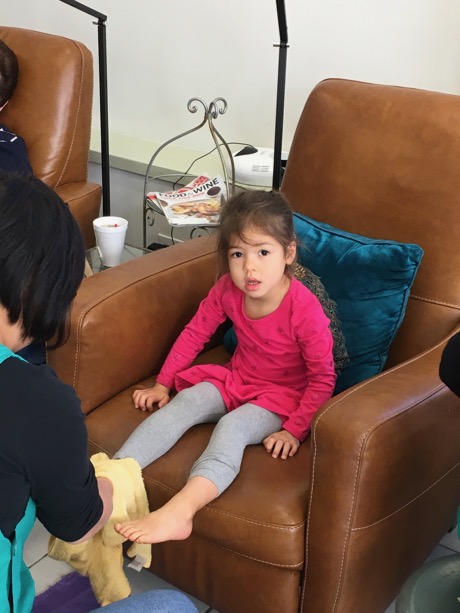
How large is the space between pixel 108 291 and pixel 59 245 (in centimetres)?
76

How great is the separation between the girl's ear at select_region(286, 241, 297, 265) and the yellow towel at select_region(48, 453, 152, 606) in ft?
1.78

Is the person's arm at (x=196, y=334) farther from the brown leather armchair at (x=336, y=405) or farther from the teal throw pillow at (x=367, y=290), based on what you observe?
the teal throw pillow at (x=367, y=290)

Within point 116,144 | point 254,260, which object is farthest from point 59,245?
point 116,144

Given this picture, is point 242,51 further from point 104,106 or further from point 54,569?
point 54,569

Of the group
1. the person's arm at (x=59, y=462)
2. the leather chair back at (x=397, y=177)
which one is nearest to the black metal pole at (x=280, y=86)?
the leather chair back at (x=397, y=177)

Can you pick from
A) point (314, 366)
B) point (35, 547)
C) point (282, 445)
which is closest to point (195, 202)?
point (314, 366)

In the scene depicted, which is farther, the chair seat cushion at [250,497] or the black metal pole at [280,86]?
the black metal pole at [280,86]

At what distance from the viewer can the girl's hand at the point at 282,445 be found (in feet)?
4.54

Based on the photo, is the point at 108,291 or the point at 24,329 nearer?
the point at 24,329

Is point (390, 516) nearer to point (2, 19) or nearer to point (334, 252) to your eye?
point (334, 252)

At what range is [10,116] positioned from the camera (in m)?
2.30

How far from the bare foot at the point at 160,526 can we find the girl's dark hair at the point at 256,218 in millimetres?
560

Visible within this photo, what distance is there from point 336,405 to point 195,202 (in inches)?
43.2

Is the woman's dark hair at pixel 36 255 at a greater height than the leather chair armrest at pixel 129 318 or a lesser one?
greater
